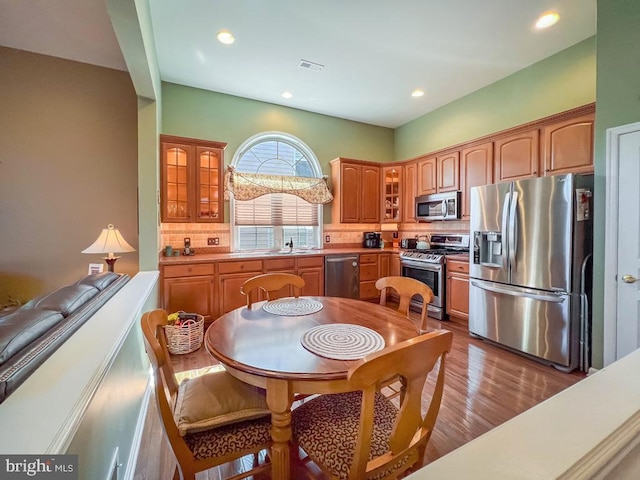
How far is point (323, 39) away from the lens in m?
2.95

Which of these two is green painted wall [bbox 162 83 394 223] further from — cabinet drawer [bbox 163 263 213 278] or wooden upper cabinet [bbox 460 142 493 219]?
wooden upper cabinet [bbox 460 142 493 219]

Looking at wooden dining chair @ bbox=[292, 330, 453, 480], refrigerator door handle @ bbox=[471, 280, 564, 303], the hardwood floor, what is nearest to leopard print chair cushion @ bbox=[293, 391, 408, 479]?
wooden dining chair @ bbox=[292, 330, 453, 480]

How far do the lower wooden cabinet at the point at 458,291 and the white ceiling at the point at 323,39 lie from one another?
8.00 feet

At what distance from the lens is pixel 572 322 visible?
2557 mm

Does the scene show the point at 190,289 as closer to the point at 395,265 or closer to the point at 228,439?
the point at 228,439

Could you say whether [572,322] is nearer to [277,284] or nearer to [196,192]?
[277,284]

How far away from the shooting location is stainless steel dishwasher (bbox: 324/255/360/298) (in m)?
4.31

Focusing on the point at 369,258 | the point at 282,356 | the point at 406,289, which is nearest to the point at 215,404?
the point at 282,356

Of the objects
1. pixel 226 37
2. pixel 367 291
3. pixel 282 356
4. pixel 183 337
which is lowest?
pixel 183 337

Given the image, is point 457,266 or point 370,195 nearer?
point 457,266

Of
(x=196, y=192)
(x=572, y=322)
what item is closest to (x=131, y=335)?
(x=196, y=192)

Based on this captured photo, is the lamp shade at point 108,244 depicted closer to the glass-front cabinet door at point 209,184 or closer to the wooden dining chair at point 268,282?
the glass-front cabinet door at point 209,184

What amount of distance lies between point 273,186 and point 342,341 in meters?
3.45

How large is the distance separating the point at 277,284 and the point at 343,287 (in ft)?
7.45
